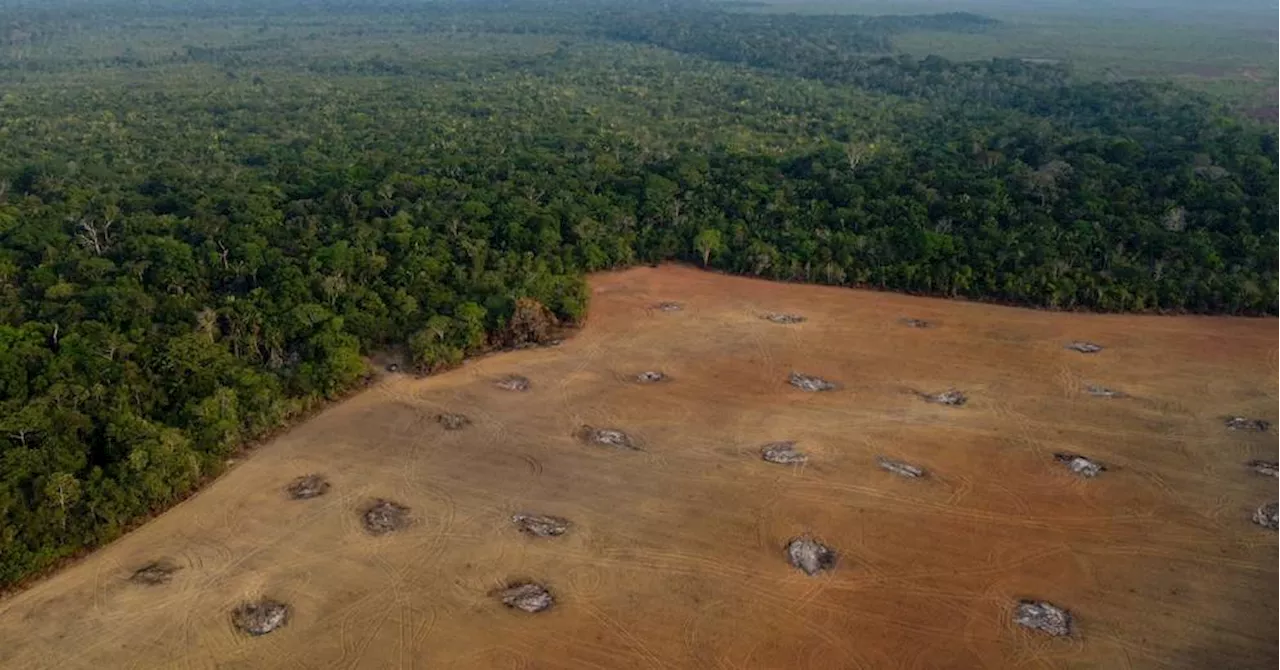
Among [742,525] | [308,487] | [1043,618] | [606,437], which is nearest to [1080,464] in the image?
[1043,618]

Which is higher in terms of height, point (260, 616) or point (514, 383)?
point (514, 383)

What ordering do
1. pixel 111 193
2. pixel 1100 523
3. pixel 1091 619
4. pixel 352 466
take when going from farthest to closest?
1. pixel 111 193
2. pixel 352 466
3. pixel 1100 523
4. pixel 1091 619

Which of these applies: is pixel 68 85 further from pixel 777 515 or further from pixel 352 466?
pixel 777 515

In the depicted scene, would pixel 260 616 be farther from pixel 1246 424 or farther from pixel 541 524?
pixel 1246 424

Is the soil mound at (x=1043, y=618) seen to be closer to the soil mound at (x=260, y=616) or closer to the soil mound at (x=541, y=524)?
the soil mound at (x=541, y=524)

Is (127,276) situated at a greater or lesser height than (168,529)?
greater

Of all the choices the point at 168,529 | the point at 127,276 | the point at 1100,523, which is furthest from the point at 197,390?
the point at 1100,523
